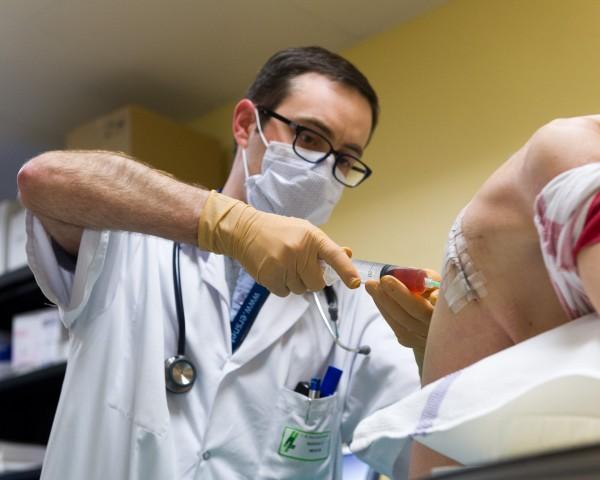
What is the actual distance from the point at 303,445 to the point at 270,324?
0.81 ft

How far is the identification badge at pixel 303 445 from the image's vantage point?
1.43m

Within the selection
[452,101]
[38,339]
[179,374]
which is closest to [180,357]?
[179,374]

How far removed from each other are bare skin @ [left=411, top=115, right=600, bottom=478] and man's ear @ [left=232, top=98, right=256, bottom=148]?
3.37 ft

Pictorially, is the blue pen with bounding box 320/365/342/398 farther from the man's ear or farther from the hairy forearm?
the man's ear

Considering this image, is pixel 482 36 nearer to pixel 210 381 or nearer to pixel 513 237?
pixel 210 381

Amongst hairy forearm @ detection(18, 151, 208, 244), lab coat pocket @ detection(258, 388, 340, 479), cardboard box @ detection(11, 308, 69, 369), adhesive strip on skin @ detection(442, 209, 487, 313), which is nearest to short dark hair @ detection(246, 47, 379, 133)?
hairy forearm @ detection(18, 151, 208, 244)

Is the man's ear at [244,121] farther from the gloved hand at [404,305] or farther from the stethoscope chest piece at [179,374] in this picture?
the gloved hand at [404,305]

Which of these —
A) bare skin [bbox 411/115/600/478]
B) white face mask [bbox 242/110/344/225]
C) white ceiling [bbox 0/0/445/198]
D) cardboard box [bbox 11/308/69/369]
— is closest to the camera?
bare skin [bbox 411/115/600/478]

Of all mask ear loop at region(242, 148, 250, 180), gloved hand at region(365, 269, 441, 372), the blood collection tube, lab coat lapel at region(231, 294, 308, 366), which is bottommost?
lab coat lapel at region(231, 294, 308, 366)

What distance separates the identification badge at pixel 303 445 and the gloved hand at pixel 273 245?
0.34 meters

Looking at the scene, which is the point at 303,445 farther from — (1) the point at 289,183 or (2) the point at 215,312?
(1) the point at 289,183

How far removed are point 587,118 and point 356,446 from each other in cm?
38

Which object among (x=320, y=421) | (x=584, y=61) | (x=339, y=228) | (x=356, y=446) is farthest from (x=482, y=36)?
(x=356, y=446)

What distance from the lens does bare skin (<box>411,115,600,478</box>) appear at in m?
0.70
